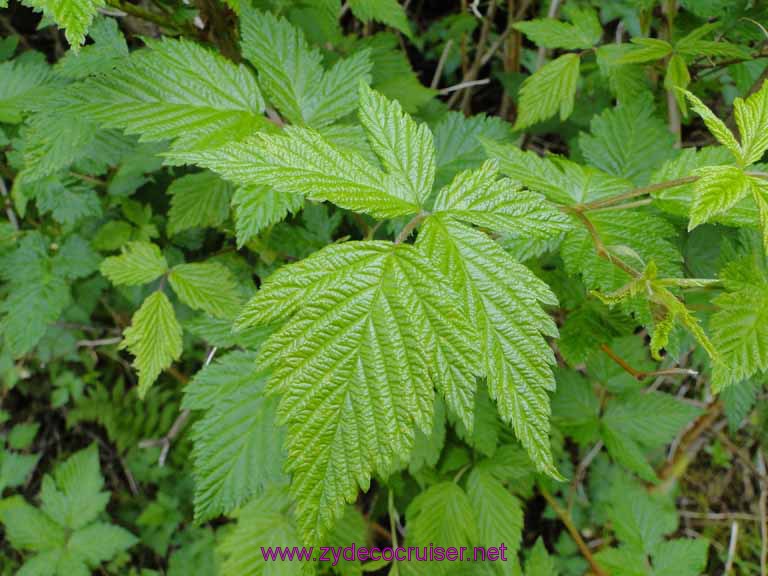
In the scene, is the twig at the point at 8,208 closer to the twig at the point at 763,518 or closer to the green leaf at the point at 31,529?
the green leaf at the point at 31,529

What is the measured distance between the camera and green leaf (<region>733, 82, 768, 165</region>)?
0.80m

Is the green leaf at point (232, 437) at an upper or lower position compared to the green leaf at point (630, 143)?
lower

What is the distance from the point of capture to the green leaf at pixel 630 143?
136 cm

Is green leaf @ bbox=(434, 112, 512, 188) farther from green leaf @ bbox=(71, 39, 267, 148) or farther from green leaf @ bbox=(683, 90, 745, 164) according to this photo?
green leaf @ bbox=(683, 90, 745, 164)

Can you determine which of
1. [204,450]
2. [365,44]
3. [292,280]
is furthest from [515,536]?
[365,44]

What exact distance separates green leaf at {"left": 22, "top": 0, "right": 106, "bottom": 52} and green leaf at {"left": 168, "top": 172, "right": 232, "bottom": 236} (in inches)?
26.5

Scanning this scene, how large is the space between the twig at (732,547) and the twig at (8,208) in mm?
3015

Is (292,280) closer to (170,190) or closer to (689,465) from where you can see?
(170,190)

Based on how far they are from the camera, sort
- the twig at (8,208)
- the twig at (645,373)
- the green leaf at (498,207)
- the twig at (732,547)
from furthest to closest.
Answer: the twig at (732,547) < the twig at (8,208) < the twig at (645,373) < the green leaf at (498,207)

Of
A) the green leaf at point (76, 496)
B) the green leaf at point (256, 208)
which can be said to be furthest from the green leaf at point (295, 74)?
the green leaf at point (76, 496)

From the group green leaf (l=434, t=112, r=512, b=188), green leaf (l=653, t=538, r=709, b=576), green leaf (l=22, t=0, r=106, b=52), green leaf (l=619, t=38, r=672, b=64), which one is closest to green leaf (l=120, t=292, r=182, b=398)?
green leaf (l=22, t=0, r=106, b=52)

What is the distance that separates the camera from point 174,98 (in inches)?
41.9

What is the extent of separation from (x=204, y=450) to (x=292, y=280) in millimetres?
601

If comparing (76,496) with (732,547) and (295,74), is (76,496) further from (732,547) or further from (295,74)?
(732,547)
